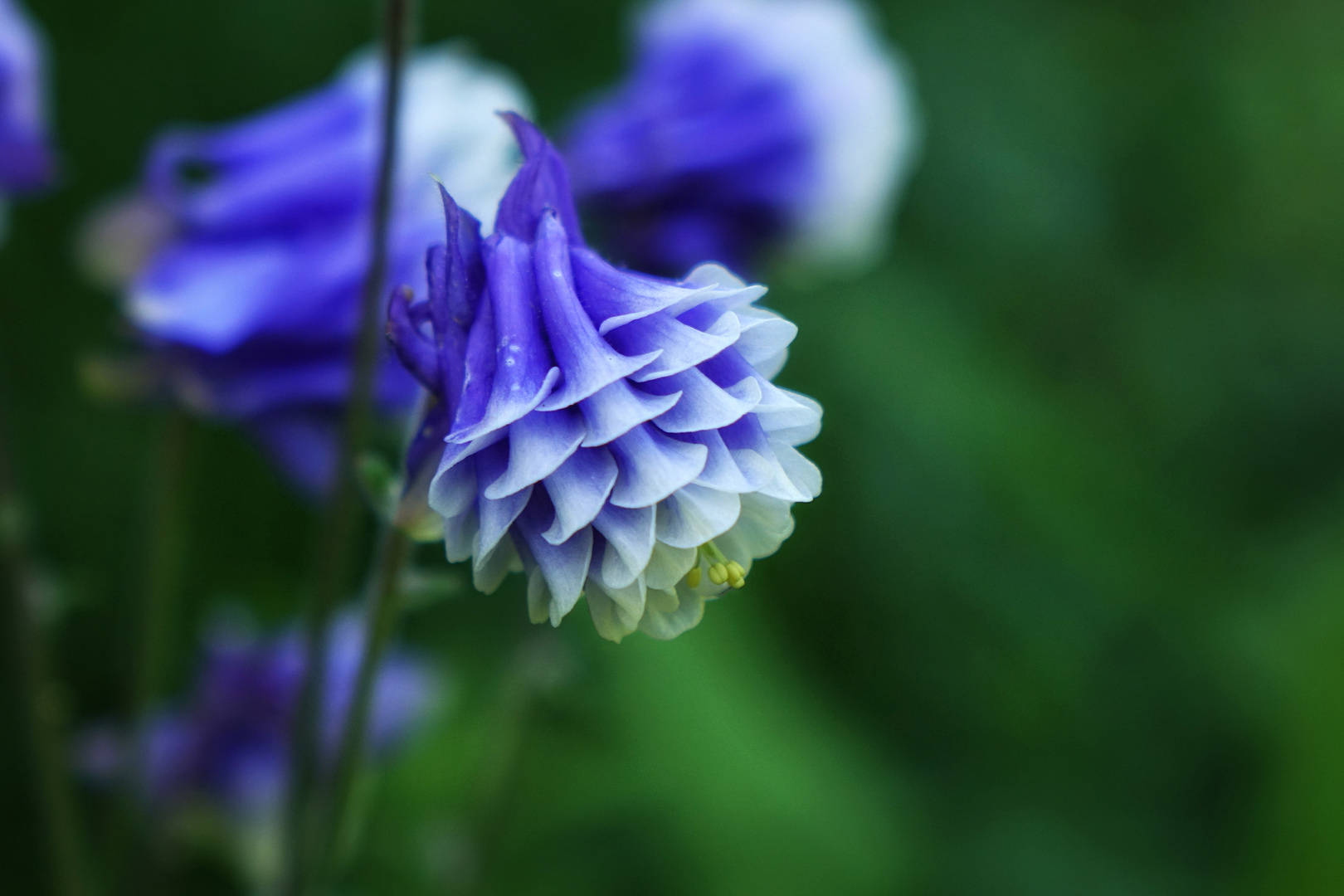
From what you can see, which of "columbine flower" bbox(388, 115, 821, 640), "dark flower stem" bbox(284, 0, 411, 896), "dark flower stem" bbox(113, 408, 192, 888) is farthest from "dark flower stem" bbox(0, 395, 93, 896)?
"columbine flower" bbox(388, 115, 821, 640)

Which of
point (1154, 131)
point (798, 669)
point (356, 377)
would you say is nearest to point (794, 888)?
point (798, 669)

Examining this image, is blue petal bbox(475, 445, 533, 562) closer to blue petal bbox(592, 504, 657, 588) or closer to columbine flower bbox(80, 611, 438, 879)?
blue petal bbox(592, 504, 657, 588)

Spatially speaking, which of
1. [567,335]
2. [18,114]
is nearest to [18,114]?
[18,114]

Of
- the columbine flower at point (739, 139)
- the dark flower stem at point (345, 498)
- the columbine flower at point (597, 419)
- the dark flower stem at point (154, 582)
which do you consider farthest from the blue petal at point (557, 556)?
the columbine flower at point (739, 139)

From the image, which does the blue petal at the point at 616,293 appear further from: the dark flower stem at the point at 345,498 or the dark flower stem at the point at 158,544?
the dark flower stem at the point at 158,544

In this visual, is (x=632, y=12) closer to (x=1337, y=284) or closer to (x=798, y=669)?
(x=798, y=669)
